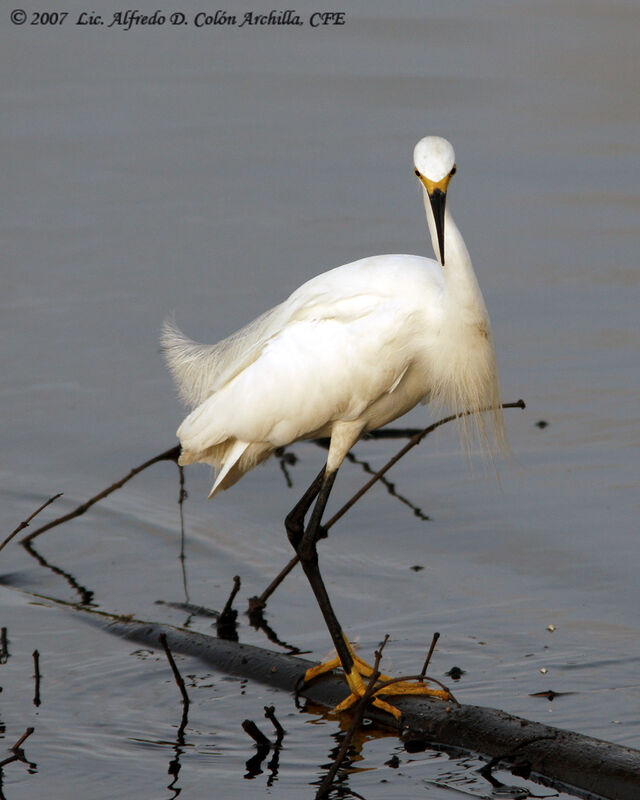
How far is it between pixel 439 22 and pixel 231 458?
46.3 feet

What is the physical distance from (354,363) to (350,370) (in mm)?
41

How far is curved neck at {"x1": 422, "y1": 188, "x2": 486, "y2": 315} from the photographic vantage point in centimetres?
646

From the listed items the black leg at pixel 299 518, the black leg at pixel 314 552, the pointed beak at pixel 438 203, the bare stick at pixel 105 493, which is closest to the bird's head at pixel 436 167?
the pointed beak at pixel 438 203

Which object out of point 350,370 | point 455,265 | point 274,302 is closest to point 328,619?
point 350,370

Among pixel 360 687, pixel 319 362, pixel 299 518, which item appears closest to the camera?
pixel 360 687

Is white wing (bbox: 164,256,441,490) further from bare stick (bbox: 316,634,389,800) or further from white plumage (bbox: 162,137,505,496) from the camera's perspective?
bare stick (bbox: 316,634,389,800)

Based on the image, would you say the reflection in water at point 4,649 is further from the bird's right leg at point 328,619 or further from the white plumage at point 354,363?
the bird's right leg at point 328,619

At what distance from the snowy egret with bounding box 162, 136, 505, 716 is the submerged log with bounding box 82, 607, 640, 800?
30cm

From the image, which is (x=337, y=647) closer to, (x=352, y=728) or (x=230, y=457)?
(x=230, y=457)

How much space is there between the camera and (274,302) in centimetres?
1220

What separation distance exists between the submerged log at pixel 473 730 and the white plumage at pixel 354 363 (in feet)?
3.46

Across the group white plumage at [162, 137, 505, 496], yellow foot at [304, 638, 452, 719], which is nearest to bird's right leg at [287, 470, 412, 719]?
yellow foot at [304, 638, 452, 719]

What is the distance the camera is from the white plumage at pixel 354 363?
22.1ft

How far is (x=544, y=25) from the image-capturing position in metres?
20.7
